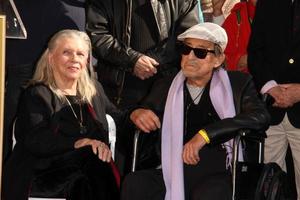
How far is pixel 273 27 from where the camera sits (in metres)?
4.23

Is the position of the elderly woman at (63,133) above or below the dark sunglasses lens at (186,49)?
below

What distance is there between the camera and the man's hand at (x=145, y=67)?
4.20 metres

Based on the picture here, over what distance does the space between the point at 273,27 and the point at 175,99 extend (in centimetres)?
96

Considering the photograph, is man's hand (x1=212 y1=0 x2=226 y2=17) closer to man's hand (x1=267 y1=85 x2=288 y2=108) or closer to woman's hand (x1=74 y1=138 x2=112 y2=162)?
man's hand (x1=267 y1=85 x2=288 y2=108)

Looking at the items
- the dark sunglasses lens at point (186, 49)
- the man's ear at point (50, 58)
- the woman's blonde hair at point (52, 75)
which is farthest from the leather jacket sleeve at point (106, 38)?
the dark sunglasses lens at point (186, 49)

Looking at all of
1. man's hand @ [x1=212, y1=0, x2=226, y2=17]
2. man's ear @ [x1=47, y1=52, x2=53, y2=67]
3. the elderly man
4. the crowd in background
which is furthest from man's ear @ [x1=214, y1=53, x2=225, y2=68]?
man's hand @ [x1=212, y1=0, x2=226, y2=17]

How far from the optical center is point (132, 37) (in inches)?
173

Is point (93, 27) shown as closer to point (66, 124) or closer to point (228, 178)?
point (66, 124)

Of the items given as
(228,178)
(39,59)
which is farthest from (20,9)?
(228,178)

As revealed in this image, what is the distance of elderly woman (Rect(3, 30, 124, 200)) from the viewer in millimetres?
3568

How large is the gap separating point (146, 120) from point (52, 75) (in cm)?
76

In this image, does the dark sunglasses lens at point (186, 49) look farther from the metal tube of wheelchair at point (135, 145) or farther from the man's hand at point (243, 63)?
the man's hand at point (243, 63)

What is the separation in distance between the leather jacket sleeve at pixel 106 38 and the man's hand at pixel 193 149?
2.96ft

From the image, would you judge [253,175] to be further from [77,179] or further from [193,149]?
[77,179]
